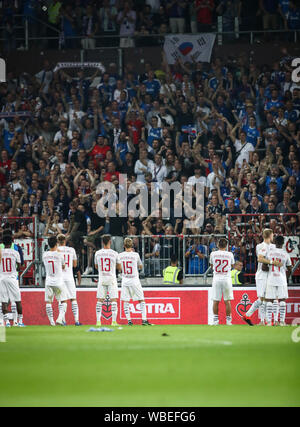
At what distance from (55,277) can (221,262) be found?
→ 166 inches

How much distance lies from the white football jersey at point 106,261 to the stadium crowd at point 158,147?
155 cm

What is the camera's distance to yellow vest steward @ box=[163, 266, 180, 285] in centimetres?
2267

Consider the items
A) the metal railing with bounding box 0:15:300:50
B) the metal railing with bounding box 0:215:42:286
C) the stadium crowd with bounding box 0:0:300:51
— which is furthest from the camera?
the stadium crowd with bounding box 0:0:300:51

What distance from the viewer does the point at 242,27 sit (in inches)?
1190

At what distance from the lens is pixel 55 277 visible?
21438mm

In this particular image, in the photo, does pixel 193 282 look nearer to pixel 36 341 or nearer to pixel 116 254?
pixel 116 254

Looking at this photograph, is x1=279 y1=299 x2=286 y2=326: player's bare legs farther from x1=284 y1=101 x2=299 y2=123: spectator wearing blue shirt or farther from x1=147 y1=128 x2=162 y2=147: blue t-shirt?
x1=147 y1=128 x2=162 y2=147: blue t-shirt

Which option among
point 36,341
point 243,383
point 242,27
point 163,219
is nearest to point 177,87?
→ point 242,27

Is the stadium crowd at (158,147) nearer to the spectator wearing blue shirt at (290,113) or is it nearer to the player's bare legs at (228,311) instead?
the spectator wearing blue shirt at (290,113)

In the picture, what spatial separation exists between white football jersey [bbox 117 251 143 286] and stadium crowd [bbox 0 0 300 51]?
35.9 ft

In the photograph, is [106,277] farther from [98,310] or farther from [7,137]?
[7,137]

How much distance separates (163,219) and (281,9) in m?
10.3

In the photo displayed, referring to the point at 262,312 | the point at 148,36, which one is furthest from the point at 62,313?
the point at 148,36
